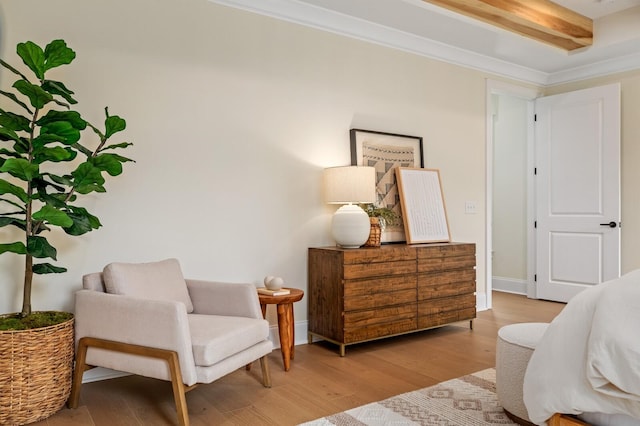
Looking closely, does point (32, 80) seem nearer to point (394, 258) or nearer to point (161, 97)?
point (161, 97)

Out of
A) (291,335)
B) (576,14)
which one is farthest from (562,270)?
(291,335)

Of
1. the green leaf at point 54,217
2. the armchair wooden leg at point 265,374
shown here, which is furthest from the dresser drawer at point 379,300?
the green leaf at point 54,217

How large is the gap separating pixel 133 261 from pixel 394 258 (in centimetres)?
184

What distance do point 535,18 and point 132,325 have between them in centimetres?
391

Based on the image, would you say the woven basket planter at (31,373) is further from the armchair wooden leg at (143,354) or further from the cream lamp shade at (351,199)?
the cream lamp shade at (351,199)

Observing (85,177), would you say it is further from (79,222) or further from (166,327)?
(166,327)

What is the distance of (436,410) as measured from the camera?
2457 mm

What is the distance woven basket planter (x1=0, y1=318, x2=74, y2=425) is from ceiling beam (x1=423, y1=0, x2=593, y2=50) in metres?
3.36

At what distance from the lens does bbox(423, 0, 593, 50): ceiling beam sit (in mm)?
3869

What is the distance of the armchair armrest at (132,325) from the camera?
2256 mm

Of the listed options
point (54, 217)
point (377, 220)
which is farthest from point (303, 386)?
point (54, 217)

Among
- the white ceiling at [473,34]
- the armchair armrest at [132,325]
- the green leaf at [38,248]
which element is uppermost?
the white ceiling at [473,34]

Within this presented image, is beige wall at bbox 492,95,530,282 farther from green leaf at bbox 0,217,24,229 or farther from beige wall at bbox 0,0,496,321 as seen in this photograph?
green leaf at bbox 0,217,24,229

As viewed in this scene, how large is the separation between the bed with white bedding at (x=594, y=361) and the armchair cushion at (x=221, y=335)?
1357 millimetres
